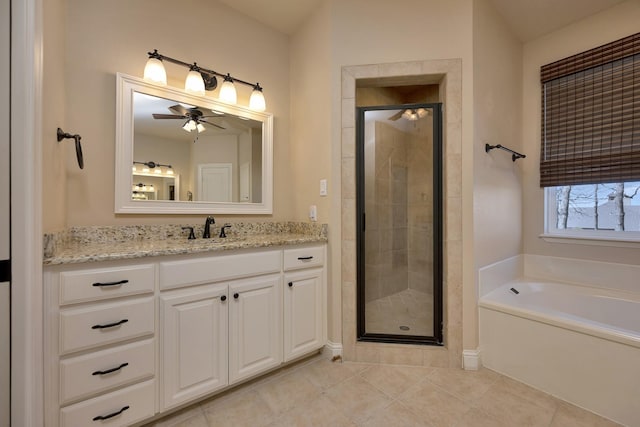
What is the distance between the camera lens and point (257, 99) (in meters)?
2.07

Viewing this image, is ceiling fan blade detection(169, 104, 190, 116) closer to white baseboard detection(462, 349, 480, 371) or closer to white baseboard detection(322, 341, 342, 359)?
white baseboard detection(322, 341, 342, 359)

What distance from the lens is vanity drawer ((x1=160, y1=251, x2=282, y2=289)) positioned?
1292 mm

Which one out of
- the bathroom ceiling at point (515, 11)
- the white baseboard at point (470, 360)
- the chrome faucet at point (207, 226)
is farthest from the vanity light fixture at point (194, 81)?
the white baseboard at point (470, 360)

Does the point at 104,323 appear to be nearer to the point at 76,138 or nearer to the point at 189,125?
the point at 76,138

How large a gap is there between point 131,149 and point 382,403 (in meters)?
2.15

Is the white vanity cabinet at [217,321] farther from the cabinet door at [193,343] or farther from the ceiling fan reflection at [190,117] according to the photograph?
the ceiling fan reflection at [190,117]

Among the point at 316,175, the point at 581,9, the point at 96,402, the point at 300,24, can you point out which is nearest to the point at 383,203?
the point at 316,175

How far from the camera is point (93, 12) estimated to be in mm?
1524

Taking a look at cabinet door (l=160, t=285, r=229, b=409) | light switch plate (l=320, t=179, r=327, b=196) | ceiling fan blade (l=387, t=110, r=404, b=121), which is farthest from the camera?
ceiling fan blade (l=387, t=110, r=404, b=121)

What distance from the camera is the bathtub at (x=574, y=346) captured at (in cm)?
133

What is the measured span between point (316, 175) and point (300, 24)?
1.38 m

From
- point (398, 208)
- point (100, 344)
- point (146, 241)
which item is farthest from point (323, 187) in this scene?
point (100, 344)

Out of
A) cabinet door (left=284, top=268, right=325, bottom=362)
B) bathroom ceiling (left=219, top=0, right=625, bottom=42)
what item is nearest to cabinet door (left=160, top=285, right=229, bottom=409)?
cabinet door (left=284, top=268, right=325, bottom=362)

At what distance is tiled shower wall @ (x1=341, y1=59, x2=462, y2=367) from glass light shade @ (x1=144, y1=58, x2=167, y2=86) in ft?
4.00
